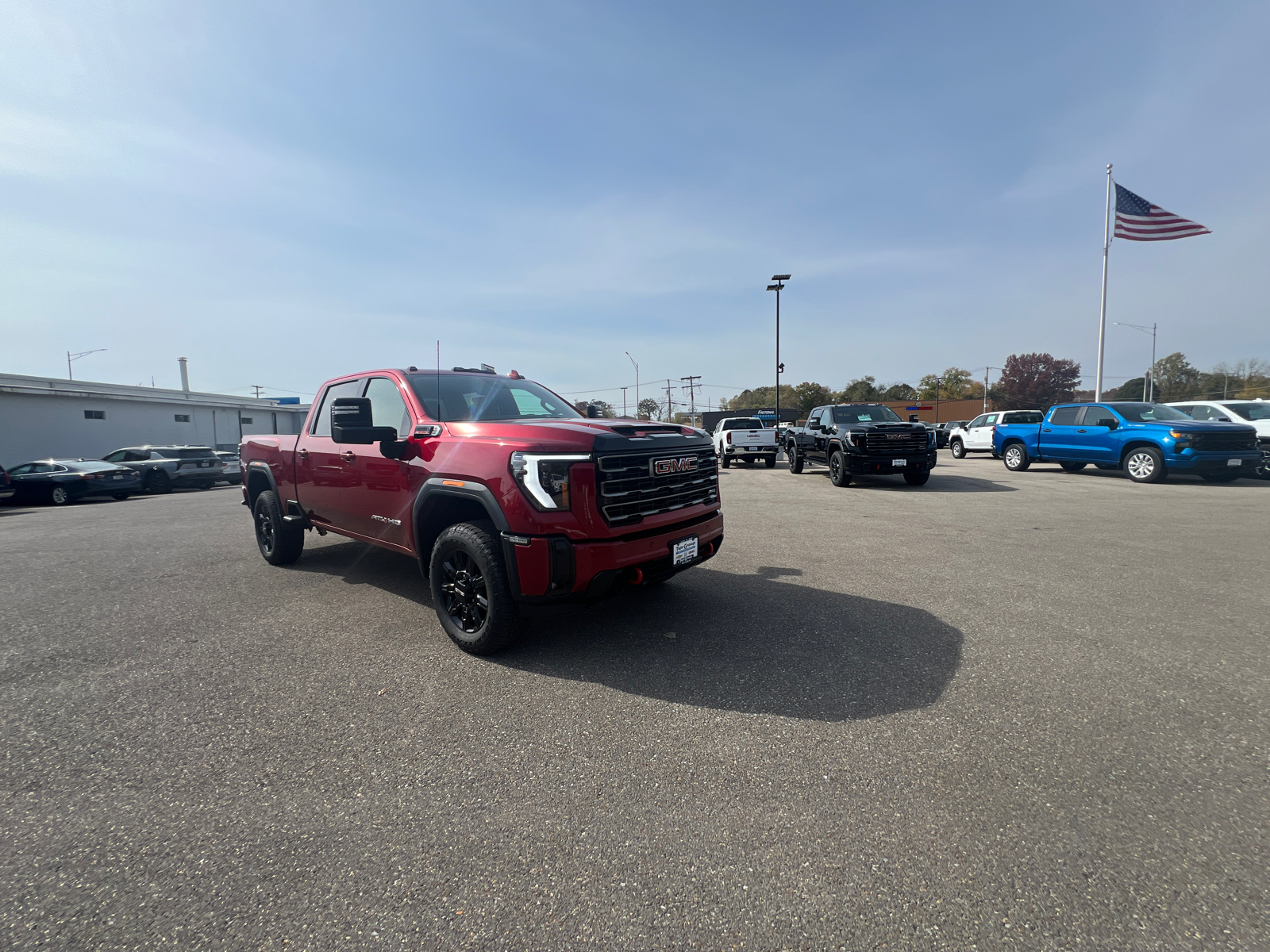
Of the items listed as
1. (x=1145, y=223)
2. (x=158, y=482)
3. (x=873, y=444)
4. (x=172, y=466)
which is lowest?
(x=158, y=482)

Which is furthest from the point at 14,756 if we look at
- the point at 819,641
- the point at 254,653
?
the point at 819,641

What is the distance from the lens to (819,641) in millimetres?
3902

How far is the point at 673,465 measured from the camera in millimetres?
4035

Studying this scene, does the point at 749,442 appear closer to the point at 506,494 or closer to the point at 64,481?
the point at 506,494

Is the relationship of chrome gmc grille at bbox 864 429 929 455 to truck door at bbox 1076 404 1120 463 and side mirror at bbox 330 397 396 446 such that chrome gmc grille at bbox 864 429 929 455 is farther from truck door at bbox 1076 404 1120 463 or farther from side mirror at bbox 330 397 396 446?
side mirror at bbox 330 397 396 446

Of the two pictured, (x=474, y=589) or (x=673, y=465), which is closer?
(x=474, y=589)

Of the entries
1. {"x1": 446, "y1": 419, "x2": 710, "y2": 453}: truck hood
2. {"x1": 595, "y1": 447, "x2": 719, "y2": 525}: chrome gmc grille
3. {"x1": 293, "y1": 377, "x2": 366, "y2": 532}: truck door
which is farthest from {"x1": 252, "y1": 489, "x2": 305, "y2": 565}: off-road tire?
{"x1": 595, "y1": 447, "x2": 719, "y2": 525}: chrome gmc grille

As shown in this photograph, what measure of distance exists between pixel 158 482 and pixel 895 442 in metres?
21.0

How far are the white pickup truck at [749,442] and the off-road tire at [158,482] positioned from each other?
58.3 ft

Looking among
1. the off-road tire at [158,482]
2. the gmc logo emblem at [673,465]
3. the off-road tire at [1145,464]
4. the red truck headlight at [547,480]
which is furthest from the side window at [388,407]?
the off-road tire at [158,482]

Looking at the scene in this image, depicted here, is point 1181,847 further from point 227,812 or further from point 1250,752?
point 227,812

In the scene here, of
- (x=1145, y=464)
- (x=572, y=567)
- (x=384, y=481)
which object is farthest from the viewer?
(x=1145, y=464)

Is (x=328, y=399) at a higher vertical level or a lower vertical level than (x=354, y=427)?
higher

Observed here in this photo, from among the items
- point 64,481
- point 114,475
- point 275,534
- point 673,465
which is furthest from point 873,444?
point 64,481
